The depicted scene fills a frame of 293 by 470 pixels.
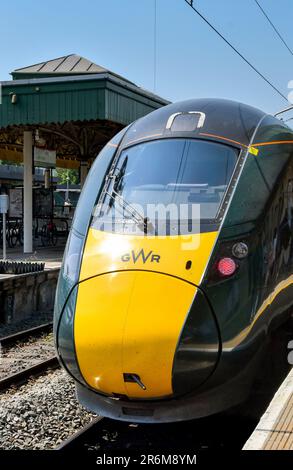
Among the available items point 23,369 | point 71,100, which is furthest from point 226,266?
point 71,100

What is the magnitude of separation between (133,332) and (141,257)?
59 centimetres

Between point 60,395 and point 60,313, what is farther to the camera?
point 60,395

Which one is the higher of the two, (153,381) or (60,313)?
(60,313)

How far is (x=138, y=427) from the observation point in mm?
4812

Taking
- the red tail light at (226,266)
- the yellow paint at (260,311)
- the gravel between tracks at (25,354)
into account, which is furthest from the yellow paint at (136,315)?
the gravel between tracks at (25,354)

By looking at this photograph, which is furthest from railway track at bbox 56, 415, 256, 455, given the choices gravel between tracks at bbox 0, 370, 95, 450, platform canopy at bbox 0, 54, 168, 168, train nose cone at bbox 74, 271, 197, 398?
platform canopy at bbox 0, 54, 168, 168

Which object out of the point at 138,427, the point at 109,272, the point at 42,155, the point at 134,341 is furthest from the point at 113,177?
the point at 42,155

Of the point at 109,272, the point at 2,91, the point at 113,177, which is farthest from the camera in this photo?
the point at 2,91

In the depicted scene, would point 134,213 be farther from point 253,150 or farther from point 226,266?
point 253,150

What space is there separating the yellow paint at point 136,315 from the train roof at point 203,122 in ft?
3.61
